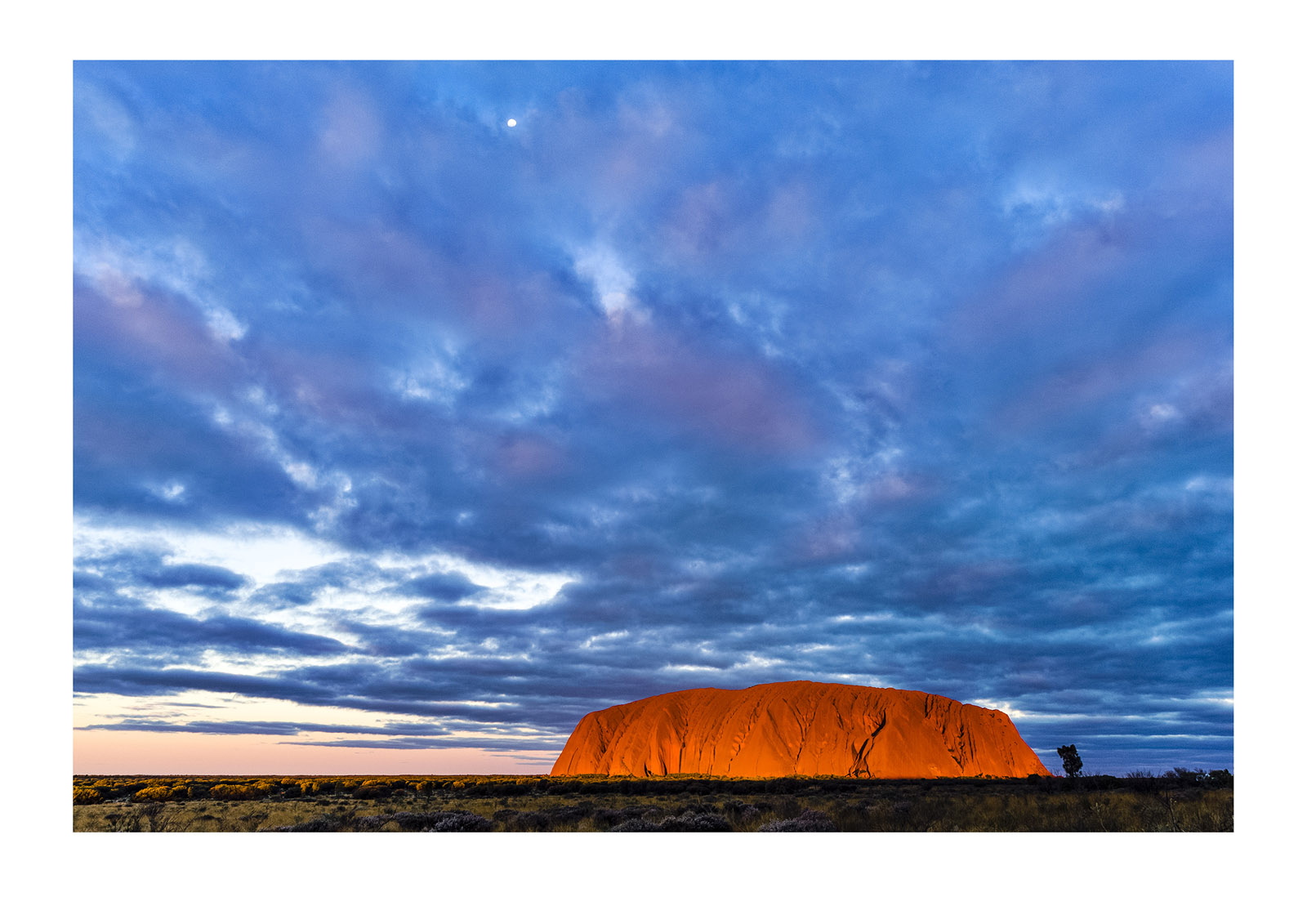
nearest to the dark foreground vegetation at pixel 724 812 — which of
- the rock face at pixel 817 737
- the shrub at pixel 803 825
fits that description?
the shrub at pixel 803 825

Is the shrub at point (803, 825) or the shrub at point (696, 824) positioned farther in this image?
the shrub at point (696, 824)

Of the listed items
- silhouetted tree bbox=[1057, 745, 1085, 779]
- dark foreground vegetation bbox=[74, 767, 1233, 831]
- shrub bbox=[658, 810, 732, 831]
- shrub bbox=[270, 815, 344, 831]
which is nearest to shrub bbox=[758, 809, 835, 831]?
dark foreground vegetation bbox=[74, 767, 1233, 831]

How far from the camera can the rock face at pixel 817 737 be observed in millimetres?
67188

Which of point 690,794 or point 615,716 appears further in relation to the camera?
point 615,716

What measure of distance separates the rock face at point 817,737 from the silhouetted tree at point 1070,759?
99.1 inches

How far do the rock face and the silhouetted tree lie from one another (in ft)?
8.26

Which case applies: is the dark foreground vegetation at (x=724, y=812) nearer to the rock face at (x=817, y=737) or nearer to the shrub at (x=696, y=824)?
the shrub at (x=696, y=824)

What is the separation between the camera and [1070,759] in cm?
6844

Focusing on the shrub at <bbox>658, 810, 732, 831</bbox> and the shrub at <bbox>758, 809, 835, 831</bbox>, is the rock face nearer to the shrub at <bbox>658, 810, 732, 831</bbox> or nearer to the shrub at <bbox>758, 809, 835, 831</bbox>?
the shrub at <bbox>658, 810, 732, 831</bbox>

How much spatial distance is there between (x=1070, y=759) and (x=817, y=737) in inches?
1013

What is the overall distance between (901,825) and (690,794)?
67.2 ft
